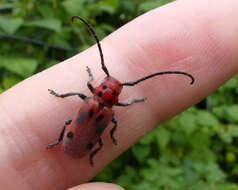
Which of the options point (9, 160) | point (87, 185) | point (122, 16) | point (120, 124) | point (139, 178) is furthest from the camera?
point (122, 16)

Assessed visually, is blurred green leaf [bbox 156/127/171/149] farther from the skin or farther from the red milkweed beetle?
the red milkweed beetle

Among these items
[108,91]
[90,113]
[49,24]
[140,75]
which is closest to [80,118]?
[90,113]

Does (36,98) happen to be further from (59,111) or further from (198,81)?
(198,81)

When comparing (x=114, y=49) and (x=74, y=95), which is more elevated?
(x=114, y=49)

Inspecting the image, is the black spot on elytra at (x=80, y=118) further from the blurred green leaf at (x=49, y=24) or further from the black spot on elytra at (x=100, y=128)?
the blurred green leaf at (x=49, y=24)

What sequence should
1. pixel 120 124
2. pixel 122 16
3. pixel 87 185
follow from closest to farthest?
pixel 87 185 → pixel 120 124 → pixel 122 16

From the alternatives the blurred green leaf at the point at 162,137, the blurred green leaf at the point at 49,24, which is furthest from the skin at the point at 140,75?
the blurred green leaf at the point at 49,24

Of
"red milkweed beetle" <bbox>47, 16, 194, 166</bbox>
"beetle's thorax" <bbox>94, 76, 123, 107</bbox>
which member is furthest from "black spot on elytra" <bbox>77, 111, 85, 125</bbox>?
"beetle's thorax" <bbox>94, 76, 123, 107</bbox>

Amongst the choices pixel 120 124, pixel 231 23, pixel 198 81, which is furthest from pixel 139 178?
pixel 231 23
